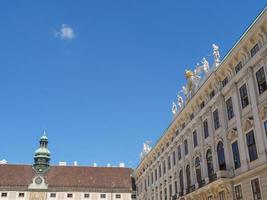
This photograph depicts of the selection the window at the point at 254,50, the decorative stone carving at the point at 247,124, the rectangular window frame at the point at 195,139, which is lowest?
the decorative stone carving at the point at 247,124

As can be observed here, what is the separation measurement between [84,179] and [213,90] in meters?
53.5

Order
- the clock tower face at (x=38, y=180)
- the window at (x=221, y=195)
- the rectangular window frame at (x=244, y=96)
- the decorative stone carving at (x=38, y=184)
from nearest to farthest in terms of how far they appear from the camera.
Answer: the rectangular window frame at (x=244, y=96), the window at (x=221, y=195), the decorative stone carving at (x=38, y=184), the clock tower face at (x=38, y=180)

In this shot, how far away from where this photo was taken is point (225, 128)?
3262 cm

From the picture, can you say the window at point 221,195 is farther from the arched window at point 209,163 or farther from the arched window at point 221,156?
the arched window at point 209,163

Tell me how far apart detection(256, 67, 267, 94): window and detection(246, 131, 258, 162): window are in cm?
339

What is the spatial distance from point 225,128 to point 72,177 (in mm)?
56617

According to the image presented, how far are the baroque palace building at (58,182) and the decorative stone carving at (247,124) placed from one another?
177 feet

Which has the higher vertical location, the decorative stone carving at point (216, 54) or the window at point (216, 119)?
the decorative stone carving at point (216, 54)

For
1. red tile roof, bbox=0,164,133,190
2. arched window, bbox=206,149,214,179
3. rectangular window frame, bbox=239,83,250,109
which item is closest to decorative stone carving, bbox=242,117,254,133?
rectangular window frame, bbox=239,83,250,109

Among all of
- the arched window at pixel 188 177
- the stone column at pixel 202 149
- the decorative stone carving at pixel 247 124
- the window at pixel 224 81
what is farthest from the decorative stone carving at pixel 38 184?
the decorative stone carving at pixel 247 124

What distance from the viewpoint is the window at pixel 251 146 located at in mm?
27955

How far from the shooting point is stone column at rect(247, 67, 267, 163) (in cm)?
2666

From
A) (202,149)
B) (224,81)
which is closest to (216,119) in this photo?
(224,81)

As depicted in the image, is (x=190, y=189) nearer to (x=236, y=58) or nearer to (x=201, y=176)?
(x=201, y=176)
